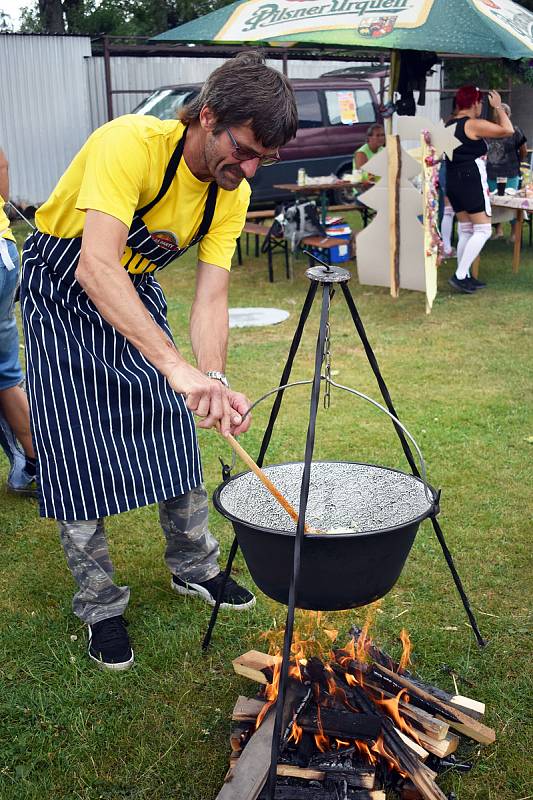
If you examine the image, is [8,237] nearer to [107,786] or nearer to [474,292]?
[107,786]

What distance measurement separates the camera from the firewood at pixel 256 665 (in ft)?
8.38

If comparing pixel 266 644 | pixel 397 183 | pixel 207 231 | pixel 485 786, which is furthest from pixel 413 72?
pixel 485 786

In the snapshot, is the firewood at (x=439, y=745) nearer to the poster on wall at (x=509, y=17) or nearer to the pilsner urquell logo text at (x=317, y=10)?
the poster on wall at (x=509, y=17)

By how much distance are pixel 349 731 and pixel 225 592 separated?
0.99m

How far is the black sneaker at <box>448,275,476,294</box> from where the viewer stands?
848 centimetres

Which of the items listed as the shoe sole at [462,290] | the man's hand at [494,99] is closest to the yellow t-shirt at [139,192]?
the shoe sole at [462,290]

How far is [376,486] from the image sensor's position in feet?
8.68

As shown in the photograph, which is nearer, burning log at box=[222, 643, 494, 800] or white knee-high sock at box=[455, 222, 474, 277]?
burning log at box=[222, 643, 494, 800]

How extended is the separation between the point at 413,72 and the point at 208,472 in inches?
227

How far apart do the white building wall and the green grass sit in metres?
10.3

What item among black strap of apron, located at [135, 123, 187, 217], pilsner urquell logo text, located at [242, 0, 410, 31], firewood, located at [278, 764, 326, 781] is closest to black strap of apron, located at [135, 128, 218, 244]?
black strap of apron, located at [135, 123, 187, 217]

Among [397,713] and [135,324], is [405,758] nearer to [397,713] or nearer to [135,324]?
[397,713]

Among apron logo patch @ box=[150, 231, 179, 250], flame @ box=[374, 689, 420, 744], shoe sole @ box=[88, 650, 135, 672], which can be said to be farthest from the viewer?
shoe sole @ box=[88, 650, 135, 672]

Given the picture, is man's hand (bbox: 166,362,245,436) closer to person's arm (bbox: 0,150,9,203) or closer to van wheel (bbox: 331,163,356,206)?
person's arm (bbox: 0,150,9,203)
